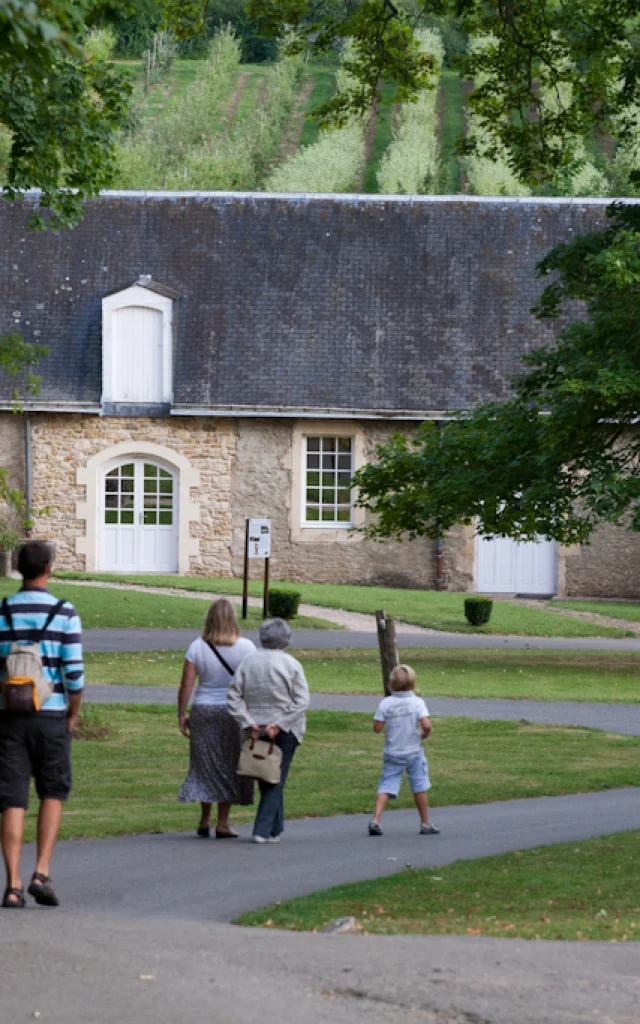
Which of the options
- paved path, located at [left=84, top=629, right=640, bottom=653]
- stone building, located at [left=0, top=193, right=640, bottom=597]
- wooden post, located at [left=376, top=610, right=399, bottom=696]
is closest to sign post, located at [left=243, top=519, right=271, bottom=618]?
paved path, located at [left=84, top=629, right=640, bottom=653]

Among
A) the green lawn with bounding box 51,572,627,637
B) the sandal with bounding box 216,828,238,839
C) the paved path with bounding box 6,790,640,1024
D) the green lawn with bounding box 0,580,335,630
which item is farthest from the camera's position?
the green lawn with bounding box 51,572,627,637

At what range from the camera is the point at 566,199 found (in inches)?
1356

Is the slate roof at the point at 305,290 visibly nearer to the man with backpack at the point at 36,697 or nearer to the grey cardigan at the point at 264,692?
the grey cardigan at the point at 264,692

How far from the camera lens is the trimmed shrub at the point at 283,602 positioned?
26.6 meters

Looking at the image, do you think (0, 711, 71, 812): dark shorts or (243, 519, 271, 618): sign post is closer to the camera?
(0, 711, 71, 812): dark shorts

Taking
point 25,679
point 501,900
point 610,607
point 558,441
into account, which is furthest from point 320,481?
point 25,679

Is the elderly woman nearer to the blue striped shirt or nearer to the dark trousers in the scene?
the dark trousers

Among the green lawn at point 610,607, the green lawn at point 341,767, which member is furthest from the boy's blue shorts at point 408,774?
the green lawn at point 610,607

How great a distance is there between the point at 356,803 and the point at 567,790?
1967 mm

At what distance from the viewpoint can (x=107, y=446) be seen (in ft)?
107

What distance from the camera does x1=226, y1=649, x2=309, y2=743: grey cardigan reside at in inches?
411

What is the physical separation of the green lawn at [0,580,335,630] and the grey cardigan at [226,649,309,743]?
48.7 ft

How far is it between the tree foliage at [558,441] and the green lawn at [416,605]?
14.6ft

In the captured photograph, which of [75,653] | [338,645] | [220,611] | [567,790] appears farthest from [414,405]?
[75,653]
